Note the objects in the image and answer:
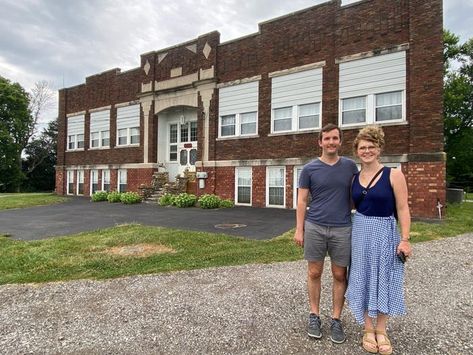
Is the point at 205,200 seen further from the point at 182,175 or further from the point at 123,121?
the point at 123,121

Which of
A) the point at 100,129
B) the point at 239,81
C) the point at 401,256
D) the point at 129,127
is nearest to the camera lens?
the point at 401,256

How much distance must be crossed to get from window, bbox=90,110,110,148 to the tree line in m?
18.2

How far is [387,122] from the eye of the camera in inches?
488

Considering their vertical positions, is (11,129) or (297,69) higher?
(11,129)

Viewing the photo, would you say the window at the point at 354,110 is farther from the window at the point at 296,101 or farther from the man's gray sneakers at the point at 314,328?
the man's gray sneakers at the point at 314,328

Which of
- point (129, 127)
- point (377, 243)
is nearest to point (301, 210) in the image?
point (377, 243)

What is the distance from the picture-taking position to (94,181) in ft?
74.7

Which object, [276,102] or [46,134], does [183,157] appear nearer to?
[276,102]

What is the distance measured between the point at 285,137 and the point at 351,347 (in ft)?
39.9

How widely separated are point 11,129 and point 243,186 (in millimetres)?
33104

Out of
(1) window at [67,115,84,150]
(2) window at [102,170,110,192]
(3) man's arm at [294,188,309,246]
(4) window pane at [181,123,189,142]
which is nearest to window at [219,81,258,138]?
(4) window pane at [181,123,189,142]

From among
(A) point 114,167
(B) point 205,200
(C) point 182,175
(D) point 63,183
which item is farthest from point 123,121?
(B) point 205,200

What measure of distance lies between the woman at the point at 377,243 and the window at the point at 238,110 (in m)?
12.9

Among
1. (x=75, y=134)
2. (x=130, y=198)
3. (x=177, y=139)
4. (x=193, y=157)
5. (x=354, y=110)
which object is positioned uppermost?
(x=75, y=134)
